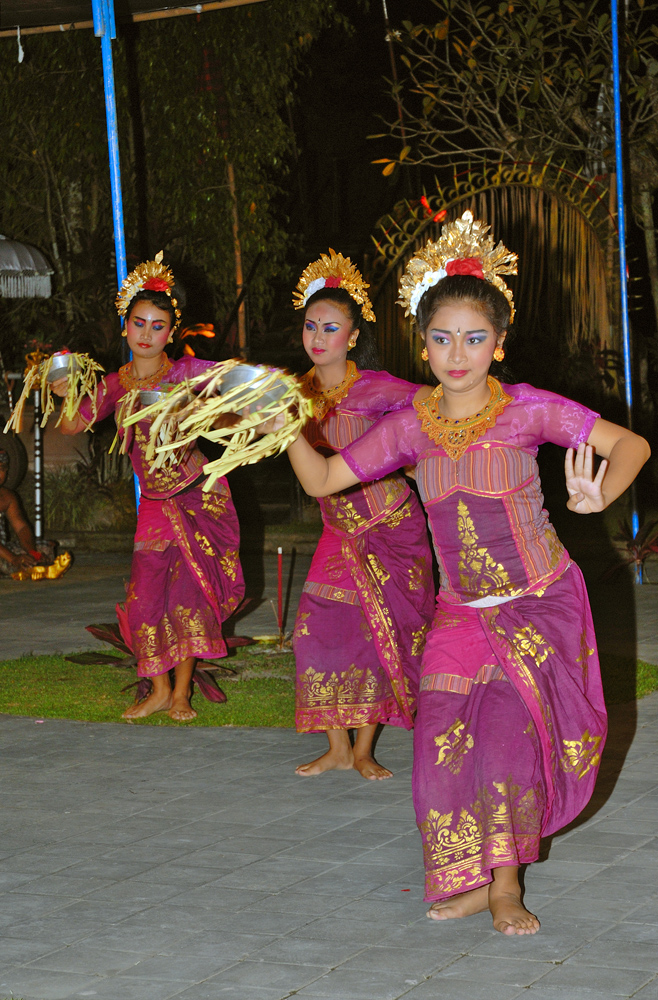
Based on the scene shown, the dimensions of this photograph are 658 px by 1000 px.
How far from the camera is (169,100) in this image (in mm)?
13328

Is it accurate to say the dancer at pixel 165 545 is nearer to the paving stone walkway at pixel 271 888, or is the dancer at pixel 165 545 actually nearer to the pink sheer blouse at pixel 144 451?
the pink sheer blouse at pixel 144 451

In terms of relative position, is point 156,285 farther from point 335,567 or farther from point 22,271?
point 22,271

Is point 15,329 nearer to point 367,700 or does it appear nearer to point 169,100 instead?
point 169,100

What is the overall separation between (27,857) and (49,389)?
230 centimetres

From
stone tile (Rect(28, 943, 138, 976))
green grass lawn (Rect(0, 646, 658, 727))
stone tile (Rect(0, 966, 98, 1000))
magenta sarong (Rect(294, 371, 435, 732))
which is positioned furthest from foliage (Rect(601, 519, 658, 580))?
stone tile (Rect(0, 966, 98, 1000))

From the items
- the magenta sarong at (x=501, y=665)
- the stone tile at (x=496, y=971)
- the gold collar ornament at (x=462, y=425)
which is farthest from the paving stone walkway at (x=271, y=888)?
the gold collar ornament at (x=462, y=425)

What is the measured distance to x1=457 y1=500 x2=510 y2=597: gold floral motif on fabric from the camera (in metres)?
3.80

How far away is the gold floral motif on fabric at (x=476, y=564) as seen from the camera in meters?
3.80

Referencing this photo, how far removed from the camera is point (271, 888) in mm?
3941

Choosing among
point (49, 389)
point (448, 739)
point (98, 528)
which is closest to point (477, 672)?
point (448, 739)

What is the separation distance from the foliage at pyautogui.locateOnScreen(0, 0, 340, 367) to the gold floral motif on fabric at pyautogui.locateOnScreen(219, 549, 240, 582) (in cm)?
682

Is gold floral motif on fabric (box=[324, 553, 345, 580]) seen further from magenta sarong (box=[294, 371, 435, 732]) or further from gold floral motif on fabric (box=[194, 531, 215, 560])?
gold floral motif on fabric (box=[194, 531, 215, 560])

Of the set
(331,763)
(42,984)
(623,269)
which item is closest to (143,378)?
(331,763)

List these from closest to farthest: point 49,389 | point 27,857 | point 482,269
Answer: point 482,269, point 27,857, point 49,389
